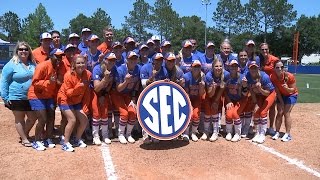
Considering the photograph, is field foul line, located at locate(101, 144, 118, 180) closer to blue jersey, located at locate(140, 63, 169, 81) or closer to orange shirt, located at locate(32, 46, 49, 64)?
blue jersey, located at locate(140, 63, 169, 81)

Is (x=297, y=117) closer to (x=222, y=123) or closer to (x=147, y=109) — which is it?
(x=222, y=123)

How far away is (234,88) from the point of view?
292 inches

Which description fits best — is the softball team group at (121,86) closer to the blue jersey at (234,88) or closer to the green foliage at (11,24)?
the blue jersey at (234,88)

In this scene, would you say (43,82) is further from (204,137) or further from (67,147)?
(204,137)

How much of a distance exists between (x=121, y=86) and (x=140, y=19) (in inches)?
2514

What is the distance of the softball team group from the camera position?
6520 millimetres

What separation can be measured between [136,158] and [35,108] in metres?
1.91

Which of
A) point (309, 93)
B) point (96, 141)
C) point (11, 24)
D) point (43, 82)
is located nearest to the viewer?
point (43, 82)

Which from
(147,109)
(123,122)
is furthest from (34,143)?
(147,109)

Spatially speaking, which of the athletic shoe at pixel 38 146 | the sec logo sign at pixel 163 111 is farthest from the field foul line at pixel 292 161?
the athletic shoe at pixel 38 146

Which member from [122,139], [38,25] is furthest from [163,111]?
[38,25]

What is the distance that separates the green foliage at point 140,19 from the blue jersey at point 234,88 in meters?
61.1

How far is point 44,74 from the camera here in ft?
21.0

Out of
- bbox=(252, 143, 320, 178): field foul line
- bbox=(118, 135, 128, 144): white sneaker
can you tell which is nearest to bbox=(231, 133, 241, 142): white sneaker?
bbox=(252, 143, 320, 178): field foul line
